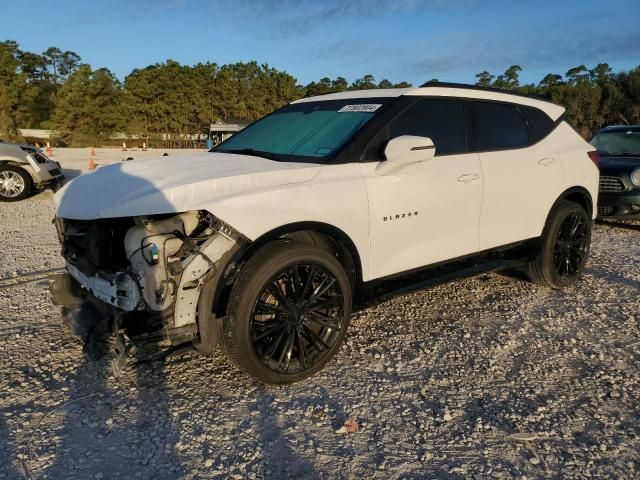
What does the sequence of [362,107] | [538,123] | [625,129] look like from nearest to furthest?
[362,107], [538,123], [625,129]

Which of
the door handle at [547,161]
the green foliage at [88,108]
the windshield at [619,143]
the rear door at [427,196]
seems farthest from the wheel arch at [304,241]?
the green foliage at [88,108]

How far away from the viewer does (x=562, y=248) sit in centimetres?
499

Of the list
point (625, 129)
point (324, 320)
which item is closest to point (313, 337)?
point (324, 320)

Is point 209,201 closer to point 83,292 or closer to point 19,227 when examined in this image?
point 83,292

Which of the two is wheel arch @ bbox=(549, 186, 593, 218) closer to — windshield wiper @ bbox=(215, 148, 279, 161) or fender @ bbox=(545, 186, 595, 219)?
fender @ bbox=(545, 186, 595, 219)

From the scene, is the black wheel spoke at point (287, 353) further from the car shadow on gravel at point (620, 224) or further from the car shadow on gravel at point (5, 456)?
the car shadow on gravel at point (620, 224)

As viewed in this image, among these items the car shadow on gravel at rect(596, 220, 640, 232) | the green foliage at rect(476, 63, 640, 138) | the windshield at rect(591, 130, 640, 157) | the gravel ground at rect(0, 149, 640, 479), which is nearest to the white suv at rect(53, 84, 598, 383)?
the gravel ground at rect(0, 149, 640, 479)

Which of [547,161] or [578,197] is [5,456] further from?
[578,197]

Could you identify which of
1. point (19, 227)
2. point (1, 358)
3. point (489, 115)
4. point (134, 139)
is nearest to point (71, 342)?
point (1, 358)

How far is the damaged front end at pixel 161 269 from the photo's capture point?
2.88 m

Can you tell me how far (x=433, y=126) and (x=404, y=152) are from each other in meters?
0.71

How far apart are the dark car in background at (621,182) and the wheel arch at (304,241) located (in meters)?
6.49

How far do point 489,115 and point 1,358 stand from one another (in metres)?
→ 4.23

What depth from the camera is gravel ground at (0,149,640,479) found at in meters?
2.48
